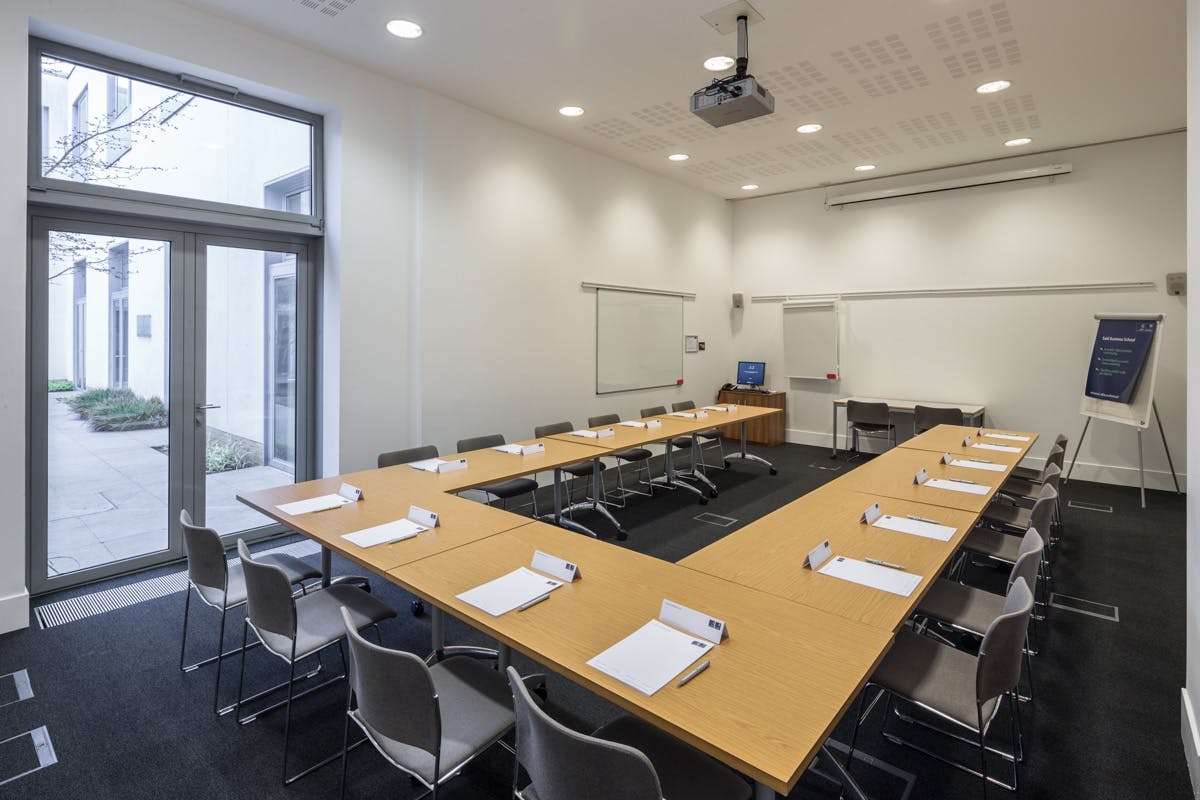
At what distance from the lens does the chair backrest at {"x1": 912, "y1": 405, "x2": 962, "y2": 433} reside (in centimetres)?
636

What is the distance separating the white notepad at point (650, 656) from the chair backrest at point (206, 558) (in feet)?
5.72

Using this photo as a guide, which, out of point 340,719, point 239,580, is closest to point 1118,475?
point 340,719

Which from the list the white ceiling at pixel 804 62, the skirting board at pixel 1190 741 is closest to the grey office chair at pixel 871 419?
the white ceiling at pixel 804 62

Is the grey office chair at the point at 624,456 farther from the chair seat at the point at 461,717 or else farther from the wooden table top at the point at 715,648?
the chair seat at the point at 461,717

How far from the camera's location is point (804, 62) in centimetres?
424

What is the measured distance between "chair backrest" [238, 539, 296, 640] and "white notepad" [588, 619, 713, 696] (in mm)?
1155

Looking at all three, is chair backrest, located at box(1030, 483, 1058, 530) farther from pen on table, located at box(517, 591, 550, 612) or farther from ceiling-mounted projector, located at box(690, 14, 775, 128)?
ceiling-mounted projector, located at box(690, 14, 775, 128)

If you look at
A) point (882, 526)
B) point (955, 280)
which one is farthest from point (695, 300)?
point (882, 526)

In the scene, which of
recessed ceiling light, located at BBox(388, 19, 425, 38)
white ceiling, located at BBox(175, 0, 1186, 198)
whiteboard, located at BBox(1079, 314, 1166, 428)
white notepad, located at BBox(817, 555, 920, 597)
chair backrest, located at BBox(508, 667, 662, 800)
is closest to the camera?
chair backrest, located at BBox(508, 667, 662, 800)

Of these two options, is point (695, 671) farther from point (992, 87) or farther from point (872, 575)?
point (992, 87)

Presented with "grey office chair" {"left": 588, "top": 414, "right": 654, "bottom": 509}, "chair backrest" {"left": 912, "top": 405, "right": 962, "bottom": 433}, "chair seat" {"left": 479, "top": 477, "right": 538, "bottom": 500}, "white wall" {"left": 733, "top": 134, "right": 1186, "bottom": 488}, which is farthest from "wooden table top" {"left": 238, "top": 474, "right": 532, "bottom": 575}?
"white wall" {"left": 733, "top": 134, "right": 1186, "bottom": 488}

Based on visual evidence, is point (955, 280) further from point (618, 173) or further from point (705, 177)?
point (618, 173)

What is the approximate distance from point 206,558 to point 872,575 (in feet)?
8.51

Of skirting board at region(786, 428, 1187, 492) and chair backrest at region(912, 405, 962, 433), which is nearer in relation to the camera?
skirting board at region(786, 428, 1187, 492)
